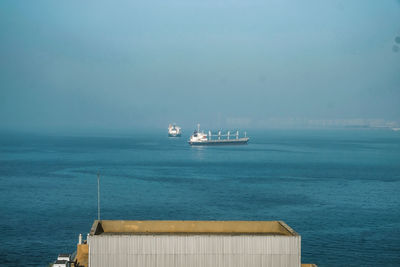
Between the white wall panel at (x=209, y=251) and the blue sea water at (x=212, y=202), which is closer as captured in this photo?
the white wall panel at (x=209, y=251)

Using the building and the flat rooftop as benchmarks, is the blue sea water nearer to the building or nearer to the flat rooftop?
the flat rooftop

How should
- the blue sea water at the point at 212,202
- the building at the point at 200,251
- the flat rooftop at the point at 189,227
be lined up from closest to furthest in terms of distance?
the building at the point at 200,251 → the flat rooftop at the point at 189,227 → the blue sea water at the point at 212,202

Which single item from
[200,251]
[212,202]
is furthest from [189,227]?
[212,202]

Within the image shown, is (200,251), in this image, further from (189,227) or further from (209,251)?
(189,227)

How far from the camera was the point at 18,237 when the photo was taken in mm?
40000

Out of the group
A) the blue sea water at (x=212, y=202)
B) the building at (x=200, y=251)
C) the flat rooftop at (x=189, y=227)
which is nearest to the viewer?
the building at (x=200, y=251)

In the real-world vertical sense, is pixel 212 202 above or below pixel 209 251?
below

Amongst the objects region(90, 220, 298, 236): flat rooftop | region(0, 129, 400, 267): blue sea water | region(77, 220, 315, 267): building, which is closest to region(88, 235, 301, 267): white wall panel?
region(77, 220, 315, 267): building

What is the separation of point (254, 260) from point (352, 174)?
251 feet

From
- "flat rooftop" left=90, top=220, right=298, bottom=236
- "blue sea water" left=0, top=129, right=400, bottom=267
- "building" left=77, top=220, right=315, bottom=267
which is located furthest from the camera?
"blue sea water" left=0, top=129, right=400, bottom=267

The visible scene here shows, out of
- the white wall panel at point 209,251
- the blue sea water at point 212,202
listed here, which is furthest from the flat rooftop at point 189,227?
the blue sea water at point 212,202

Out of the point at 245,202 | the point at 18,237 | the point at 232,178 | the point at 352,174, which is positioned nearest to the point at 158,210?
the point at 245,202

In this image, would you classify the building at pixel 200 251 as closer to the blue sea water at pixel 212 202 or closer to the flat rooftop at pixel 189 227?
the flat rooftop at pixel 189 227

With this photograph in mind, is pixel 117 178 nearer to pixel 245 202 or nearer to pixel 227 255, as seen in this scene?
pixel 245 202
